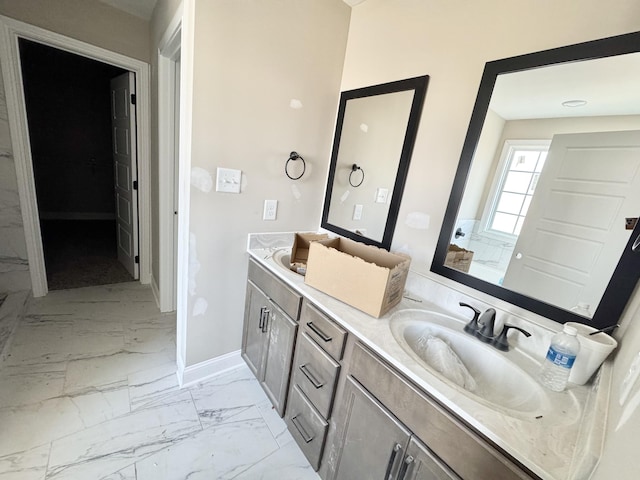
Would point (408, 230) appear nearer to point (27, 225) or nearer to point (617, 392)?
point (617, 392)

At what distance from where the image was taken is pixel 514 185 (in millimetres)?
1084

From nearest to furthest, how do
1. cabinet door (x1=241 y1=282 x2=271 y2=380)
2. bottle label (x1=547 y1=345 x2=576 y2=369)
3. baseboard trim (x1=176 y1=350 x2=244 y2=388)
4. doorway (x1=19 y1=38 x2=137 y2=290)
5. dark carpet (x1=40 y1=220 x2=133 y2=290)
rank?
bottle label (x1=547 y1=345 x2=576 y2=369), cabinet door (x1=241 y1=282 x2=271 y2=380), baseboard trim (x1=176 y1=350 x2=244 y2=388), dark carpet (x1=40 y1=220 x2=133 y2=290), doorway (x1=19 y1=38 x2=137 y2=290)

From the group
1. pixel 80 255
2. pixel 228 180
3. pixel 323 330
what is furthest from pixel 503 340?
pixel 80 255

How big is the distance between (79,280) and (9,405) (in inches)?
61.6

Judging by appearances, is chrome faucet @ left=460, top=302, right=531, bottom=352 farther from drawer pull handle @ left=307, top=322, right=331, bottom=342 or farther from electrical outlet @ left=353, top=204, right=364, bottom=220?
electrical outlet @ left=353, top=204, right=364, bottom=220

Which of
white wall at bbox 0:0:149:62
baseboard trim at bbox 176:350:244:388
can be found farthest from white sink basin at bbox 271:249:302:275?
white wall at bbox 0:0:149:62

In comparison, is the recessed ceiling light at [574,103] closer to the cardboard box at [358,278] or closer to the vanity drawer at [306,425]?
the cardboard box at [358,278]

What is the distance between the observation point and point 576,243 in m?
0.95

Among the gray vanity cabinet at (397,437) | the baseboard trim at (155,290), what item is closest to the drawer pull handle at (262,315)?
the gray vanity cabinet at (397,437)

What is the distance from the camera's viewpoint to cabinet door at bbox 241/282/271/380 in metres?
1.56

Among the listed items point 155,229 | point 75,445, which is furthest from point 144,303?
point 75,445

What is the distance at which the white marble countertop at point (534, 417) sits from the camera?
563 millimetres

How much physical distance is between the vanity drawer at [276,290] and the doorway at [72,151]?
2.70m

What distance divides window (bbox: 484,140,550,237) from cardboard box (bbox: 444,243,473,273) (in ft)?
0.45
